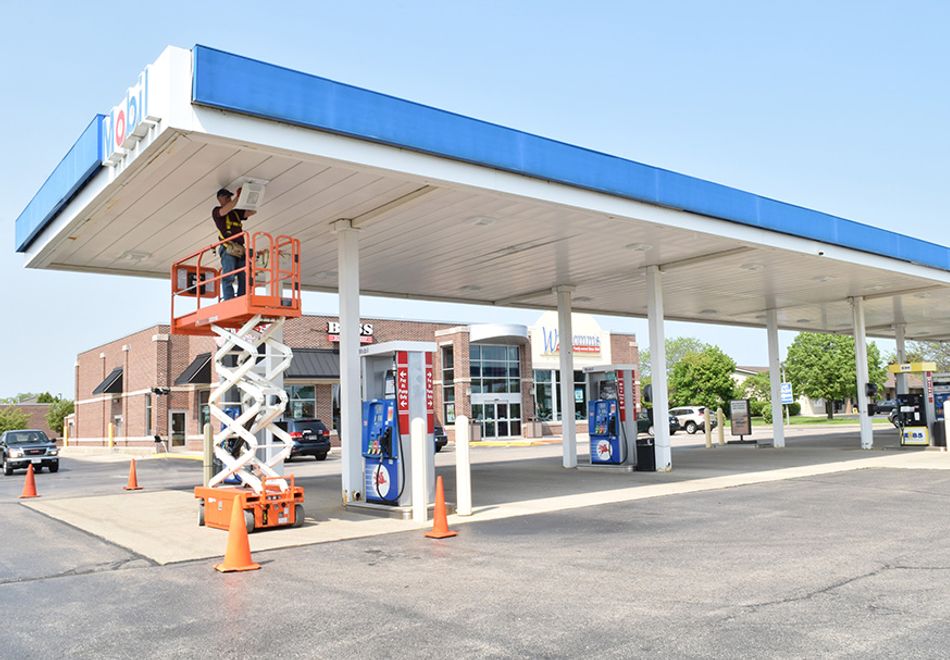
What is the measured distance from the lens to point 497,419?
148ft

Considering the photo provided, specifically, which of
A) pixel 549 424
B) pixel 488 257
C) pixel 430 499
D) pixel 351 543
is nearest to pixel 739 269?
pixel 488 257

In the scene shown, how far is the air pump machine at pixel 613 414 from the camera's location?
19891mm

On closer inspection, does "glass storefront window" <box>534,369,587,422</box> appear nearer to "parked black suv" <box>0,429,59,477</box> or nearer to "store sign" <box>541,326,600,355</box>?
"store sign" <box>541,326,600,355</box>

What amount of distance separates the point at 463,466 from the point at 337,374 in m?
28.4

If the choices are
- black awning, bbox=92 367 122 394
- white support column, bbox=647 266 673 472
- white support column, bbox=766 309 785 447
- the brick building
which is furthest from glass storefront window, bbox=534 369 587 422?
white support column, bbox=647 266 673 472

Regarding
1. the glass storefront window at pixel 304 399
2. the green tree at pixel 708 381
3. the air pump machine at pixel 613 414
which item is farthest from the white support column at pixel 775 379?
the green tree at pixel 708 381

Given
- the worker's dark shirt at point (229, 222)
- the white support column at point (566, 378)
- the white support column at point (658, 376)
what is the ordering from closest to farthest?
the worker's dark shirt at point (229, 222) < the white support column at point (658, 376) < the white support column at point (566, 378)

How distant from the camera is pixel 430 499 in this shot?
13.1 m

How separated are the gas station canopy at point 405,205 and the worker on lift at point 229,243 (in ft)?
0.94

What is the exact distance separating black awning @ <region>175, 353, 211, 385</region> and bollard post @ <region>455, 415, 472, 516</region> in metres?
31.0

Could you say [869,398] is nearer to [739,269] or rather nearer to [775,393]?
[775,393]

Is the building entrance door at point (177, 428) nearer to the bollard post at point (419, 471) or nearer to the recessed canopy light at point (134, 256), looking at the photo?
the recessed canopy light at point (134, 256)

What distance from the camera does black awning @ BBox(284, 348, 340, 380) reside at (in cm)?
3916

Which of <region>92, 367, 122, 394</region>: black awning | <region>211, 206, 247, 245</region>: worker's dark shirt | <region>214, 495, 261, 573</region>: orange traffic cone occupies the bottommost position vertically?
<region>214, 495, 261, 573</region>: orange traffic cone
